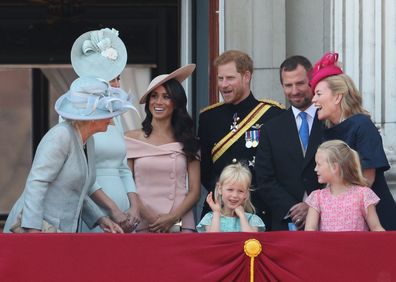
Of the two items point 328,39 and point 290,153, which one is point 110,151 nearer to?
point 290,153

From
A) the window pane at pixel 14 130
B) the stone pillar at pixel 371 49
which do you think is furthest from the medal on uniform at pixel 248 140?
the window pane at pixel 14 130

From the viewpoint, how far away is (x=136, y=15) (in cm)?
1451

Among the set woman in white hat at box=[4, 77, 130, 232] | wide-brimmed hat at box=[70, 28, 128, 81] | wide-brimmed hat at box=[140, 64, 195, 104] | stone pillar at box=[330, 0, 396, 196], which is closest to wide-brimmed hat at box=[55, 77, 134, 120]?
woman in white hat at box=[4, 77, 130, 232]

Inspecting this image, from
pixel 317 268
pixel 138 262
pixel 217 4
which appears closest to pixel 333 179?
pixel 317 268

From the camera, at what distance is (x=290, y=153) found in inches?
405

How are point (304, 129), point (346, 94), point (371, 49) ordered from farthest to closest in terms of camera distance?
point (371, 49)
point (304, 129)
point (346, 94)

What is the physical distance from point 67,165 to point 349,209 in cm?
172

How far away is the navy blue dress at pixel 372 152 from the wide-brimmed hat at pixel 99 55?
62.7 inches

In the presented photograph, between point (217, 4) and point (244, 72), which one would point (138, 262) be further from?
point (217, 4)

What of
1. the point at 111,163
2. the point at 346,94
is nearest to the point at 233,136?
the point at 111,163

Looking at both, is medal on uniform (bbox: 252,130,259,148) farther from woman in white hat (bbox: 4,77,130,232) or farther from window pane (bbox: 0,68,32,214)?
window pane (bbox: 0,68,32,214)

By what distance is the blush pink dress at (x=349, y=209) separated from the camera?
956 centimetres

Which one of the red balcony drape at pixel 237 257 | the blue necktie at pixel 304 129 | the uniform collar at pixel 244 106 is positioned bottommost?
the red balcony drape at pixel 237 257

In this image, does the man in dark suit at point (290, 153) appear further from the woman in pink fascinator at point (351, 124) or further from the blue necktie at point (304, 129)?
the woman in pink fascinator at point (351, 124)
